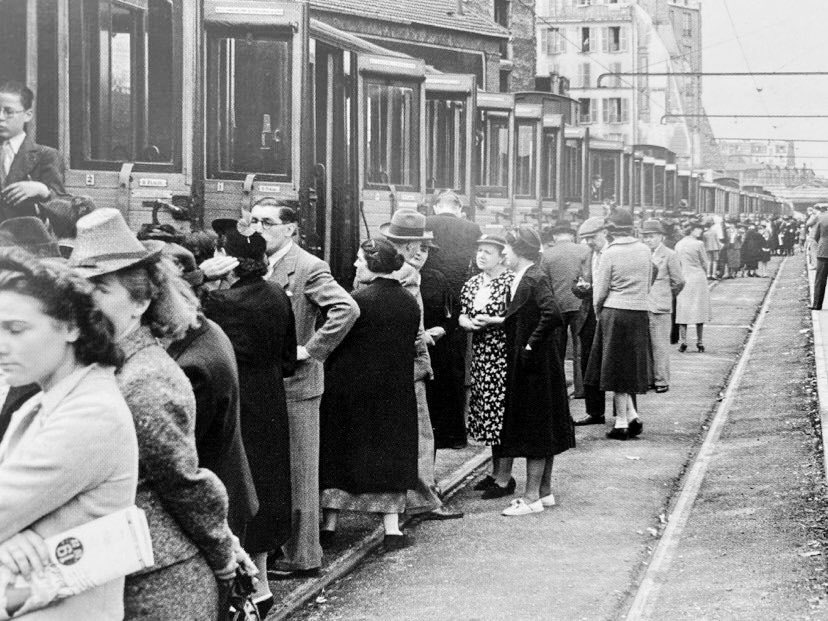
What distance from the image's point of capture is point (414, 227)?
9.08 metres

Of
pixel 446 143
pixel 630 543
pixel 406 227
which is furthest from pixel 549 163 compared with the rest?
pixel 630 543

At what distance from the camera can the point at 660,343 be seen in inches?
→ 566

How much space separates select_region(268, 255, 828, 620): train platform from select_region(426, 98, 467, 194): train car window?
220 inches

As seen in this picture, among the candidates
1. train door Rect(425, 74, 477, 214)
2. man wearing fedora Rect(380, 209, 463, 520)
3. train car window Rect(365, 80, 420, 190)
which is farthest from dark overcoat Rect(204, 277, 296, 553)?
train door Rect(425, 74, 477, 214)

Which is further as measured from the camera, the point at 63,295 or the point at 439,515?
the point at 439,515

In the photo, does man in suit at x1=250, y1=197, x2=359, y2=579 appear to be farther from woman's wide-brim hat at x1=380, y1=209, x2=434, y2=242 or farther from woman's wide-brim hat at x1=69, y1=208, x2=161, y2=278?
woman's wide-brim hat at x1=69, y1=208, x2=161, y2=278

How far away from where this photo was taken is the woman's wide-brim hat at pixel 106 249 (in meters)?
3.65

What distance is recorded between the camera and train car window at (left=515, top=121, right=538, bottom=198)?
24062 millimetres

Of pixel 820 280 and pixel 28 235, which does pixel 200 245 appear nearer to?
pixel 28 235

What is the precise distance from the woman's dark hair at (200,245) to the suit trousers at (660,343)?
7.92 meters

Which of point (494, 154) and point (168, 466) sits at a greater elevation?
point (494, 154)

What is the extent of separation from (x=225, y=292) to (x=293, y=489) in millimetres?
1387

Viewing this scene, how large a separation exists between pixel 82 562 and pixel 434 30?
3885cm

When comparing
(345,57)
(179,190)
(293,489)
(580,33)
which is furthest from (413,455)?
(580,33)
